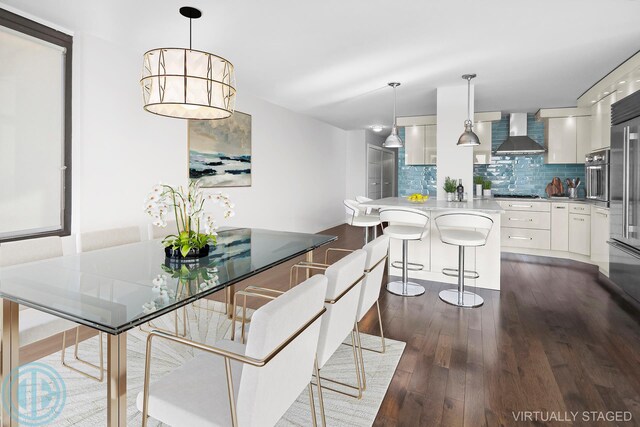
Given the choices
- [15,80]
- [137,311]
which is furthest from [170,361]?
[15,80]

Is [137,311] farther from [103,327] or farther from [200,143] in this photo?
[200,143]

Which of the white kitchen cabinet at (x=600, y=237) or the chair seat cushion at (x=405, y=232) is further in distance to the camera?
the white kitchen cabinet at (x=600, y=237)

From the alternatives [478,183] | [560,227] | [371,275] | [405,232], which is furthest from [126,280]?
[478,183]

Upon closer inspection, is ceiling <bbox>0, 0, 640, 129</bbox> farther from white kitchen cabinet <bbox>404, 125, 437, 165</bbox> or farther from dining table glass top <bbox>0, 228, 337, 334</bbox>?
dining table glass top <bbox>0, 228, 337, 334</bbox>

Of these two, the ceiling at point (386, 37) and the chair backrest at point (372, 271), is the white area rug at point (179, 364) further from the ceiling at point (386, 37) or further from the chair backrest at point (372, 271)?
the ceiling at point (386, 37)

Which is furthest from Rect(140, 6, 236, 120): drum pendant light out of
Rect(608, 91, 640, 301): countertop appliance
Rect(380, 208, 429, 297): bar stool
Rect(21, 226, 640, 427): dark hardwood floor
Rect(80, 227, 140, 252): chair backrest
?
Rect(608, 91, 640, 301): countertop appliance

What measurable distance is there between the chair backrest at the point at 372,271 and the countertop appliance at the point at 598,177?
12.1 feet

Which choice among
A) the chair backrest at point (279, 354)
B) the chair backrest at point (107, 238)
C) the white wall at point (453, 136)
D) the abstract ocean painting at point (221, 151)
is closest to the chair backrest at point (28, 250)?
the chair backrest at point (107, 238)

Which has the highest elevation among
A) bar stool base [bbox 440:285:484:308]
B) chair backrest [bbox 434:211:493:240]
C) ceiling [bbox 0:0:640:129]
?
ceiling [bbox 0:0:640:129]

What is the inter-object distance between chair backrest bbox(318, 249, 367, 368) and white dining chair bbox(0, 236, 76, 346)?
56.4 inches

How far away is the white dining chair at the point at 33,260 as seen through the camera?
1.80 m

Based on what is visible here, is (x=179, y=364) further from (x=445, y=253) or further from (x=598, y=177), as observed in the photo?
(x=598, y=177)

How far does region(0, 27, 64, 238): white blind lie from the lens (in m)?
2.74

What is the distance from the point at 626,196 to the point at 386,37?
2.77 meters
